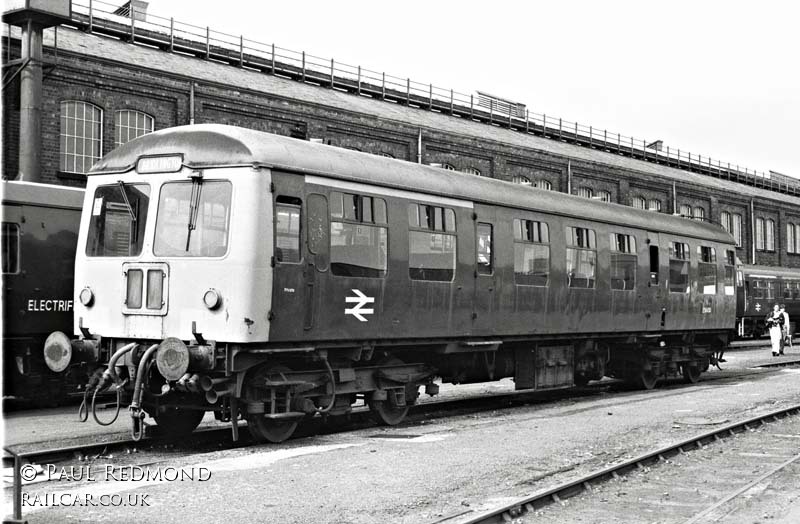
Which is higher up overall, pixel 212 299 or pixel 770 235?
pixel 770 235

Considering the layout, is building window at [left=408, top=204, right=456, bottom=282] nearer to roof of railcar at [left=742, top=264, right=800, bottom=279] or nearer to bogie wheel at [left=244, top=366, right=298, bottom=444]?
bogie wheel at [left=244, top=366, right=298, bottom=444]

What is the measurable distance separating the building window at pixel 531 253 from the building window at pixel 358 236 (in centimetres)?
314

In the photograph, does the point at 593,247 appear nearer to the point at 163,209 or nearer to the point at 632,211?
the point at 632,211

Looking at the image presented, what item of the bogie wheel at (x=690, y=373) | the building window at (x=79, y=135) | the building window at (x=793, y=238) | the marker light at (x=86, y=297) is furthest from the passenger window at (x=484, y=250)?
the building window at (x=793, y=238)

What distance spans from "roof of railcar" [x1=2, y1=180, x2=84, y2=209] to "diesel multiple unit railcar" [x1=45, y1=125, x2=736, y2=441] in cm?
318

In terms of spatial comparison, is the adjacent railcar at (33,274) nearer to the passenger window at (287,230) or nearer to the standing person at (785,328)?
the passenger window at (287,230)

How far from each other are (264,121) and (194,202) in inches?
713

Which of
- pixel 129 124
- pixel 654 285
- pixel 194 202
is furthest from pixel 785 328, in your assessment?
pixel 194 202

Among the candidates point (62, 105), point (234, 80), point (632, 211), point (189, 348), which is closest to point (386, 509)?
point (189, 348)

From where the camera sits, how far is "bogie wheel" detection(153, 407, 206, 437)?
10695mm

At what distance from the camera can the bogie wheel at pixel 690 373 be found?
19.4 meters

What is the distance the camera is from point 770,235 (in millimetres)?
55219

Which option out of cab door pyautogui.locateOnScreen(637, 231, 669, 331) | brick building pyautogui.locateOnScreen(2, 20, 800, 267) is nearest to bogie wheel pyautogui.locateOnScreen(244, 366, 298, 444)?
cab door pyautogui.locateOnScreen(637, 231, 669, 331)

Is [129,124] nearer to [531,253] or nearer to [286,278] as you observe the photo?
[531,253]
